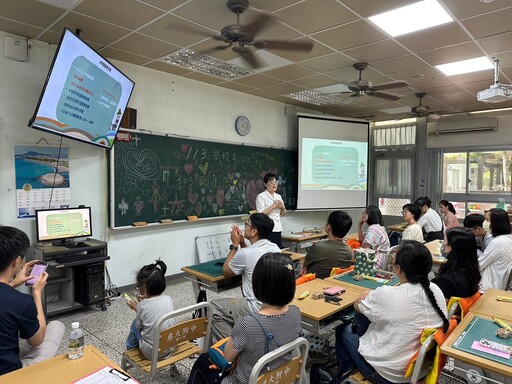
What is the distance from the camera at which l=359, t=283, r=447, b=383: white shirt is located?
5.66 ft

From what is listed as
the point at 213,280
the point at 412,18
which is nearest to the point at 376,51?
the point at 412,18

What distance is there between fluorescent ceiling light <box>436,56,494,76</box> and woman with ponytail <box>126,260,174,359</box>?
427cm

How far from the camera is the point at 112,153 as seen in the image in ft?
13.9

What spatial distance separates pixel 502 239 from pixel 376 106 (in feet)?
14.2

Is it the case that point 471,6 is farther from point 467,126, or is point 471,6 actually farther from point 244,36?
point 467,126

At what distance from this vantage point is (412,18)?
10.2 feet

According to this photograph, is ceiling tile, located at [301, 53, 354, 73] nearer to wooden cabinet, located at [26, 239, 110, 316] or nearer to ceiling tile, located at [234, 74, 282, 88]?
ceiling tile, located at [234, 74, 282, 88]

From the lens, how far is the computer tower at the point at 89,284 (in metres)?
3.72

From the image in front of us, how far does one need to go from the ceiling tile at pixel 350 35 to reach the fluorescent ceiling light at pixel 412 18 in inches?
4.4

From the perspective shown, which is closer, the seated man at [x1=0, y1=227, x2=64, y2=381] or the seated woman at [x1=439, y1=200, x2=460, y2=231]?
the seated man at [x1=0, y1=227, x2=64, y2=381]

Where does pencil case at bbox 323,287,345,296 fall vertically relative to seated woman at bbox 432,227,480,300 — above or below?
below

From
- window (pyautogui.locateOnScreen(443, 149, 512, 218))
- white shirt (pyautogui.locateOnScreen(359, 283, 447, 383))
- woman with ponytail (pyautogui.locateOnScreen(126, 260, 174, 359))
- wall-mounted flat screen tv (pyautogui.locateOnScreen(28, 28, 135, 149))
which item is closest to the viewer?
white shirt (pyautogui.locateOnScreen(359, 283, 447, 383))

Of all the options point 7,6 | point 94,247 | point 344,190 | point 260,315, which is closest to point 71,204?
point 94,247

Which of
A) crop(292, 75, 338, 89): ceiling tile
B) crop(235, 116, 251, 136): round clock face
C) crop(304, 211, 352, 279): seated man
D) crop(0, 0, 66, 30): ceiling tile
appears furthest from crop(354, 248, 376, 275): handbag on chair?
crop(235, 116, 251, 136): round clock face
